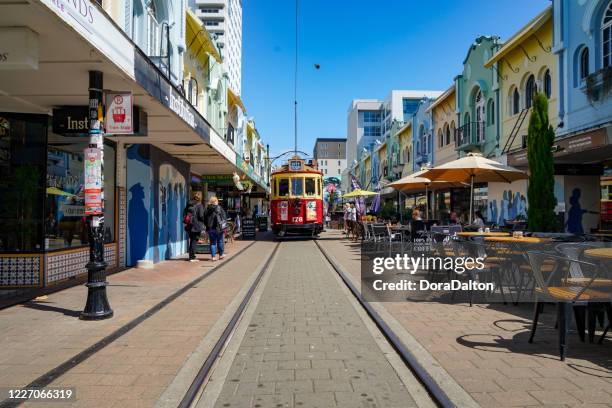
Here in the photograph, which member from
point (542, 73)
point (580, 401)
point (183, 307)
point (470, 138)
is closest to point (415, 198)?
point (470, 138)

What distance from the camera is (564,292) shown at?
181 inches

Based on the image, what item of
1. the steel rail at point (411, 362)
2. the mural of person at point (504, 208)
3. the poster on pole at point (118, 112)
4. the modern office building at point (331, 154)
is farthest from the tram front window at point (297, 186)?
the modern office building at point (331, 154)

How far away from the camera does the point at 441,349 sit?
488 cm

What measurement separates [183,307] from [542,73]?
1494 cm

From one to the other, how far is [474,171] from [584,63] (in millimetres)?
6762

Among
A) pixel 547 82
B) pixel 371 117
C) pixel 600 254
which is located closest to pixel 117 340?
pixel 600 254

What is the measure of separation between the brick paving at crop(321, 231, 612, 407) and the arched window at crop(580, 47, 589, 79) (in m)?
10.2

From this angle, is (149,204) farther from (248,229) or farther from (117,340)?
(248,229)

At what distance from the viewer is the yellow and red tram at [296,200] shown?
21766mm

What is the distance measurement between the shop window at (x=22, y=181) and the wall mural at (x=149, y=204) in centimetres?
289

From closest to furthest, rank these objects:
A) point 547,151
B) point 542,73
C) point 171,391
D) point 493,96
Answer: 1. point 171,391
2. point 547,151
3. point 542,73
4. point 493,96

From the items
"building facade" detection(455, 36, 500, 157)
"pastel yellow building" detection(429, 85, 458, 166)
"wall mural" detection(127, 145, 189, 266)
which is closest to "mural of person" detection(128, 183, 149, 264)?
"wall mural" detection(127, 145, 189, 266)

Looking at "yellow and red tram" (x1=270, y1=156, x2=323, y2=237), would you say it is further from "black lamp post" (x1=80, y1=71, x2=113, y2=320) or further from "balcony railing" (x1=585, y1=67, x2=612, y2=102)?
"black lamp post" (x1=80, y1=71, x2=113, y2=320)

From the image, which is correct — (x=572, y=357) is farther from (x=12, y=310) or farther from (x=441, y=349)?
(x=12, y=310)
